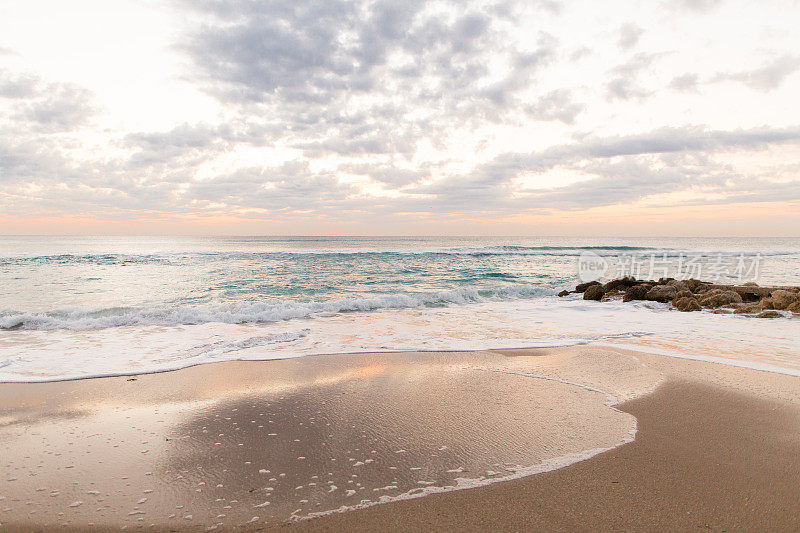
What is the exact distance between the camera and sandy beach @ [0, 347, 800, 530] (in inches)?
90.0

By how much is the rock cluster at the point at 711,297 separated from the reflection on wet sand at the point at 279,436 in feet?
22.0

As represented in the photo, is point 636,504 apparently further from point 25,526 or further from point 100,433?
point 100,433

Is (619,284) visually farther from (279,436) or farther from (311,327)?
(279,436)

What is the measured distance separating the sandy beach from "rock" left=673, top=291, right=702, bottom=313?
5893mm

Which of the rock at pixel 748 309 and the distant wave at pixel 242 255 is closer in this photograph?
the rock at pixel 748 309

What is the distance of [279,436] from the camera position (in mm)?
3232

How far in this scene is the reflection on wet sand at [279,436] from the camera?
243cm

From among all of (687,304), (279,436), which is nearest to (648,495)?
(279,436)

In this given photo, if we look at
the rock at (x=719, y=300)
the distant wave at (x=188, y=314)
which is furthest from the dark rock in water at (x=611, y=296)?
the distant wave at (x=188, y=314)

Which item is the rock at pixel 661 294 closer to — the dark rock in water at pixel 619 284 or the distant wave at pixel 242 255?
the dark rock in water at pixel 619 284

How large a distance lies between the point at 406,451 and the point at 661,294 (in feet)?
36.5

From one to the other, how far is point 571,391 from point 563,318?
5275 millimetres

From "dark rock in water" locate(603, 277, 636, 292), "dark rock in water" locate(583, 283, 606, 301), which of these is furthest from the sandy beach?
"dark rock in water" locate(603, 277, 636, 292)

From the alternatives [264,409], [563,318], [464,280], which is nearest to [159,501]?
[264,409]
